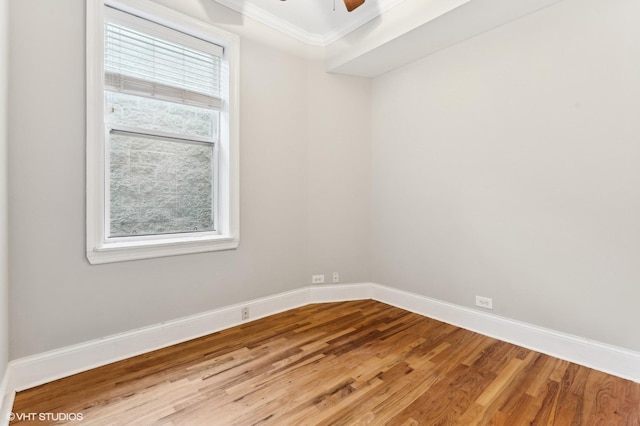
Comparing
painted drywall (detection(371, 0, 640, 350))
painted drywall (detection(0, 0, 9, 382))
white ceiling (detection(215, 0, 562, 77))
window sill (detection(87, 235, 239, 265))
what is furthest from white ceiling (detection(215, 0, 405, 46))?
window sill (detection(87, 235, 239, 265))

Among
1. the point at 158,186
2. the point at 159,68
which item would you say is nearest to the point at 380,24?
the point at 159,68

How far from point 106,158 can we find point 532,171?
10.9 feet

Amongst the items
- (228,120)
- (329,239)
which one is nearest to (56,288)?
(228,120)

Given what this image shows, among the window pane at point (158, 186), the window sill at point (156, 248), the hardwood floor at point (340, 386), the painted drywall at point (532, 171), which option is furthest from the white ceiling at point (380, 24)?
the hardwood floor at point (340, 386)

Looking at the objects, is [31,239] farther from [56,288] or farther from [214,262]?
[214,262]

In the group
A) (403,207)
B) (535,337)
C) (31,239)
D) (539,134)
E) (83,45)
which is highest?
(83,45)

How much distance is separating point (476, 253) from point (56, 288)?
10.7 feet

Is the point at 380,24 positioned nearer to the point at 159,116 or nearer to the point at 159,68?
the point at 159,68

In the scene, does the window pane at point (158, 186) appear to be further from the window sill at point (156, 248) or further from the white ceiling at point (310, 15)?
the white ceiling at point (310, 15)

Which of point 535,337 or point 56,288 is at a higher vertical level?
point 56,288

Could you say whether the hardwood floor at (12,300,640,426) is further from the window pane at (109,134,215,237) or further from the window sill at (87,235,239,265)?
the window pane at (109,134,215,237)

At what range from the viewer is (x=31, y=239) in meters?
1.85

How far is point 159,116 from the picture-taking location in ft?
8.07

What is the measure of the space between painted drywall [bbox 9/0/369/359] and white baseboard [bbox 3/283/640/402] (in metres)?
0.07
